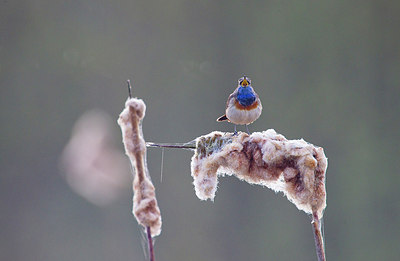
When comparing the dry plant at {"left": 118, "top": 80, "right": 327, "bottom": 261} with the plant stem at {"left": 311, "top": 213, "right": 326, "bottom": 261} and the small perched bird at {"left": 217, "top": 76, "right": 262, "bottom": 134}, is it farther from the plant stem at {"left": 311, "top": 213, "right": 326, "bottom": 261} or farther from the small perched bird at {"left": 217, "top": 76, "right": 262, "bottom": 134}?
the small perched bird at {"left": 217, "top": 76, "right": 262, "bottom": 134}

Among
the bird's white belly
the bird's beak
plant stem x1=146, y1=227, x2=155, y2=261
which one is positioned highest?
the bird's beak

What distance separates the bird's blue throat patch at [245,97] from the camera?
5.21ft

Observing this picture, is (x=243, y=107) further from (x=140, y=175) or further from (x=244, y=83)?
(x=140, y=175)

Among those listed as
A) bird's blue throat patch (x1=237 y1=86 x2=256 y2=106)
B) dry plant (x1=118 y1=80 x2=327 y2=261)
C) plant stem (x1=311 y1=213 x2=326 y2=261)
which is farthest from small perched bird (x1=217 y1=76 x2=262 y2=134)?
plant stem (x1=311 y1=213 x2=326 y2=261)

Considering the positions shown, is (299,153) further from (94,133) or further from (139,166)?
(94,133)

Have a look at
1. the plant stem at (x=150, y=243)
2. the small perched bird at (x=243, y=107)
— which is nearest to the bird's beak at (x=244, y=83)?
the small perched bird at (x=243, y=107)

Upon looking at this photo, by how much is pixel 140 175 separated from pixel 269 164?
28cm

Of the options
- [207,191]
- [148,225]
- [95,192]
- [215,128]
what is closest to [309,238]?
[215,128]

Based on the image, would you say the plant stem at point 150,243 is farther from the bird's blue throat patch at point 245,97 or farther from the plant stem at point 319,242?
the bird's blue throat patch at point 245,97

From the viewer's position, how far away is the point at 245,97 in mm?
1596

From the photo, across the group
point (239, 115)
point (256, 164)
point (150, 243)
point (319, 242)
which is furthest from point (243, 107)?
point (150, 243)

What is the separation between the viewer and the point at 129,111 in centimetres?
73

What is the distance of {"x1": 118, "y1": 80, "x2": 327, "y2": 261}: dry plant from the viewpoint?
0.73 metres

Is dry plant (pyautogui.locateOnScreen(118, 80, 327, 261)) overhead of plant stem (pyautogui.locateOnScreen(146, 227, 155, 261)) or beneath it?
overhead
